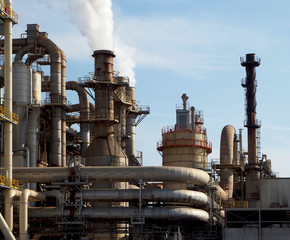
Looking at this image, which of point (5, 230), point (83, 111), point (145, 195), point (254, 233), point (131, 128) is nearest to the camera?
point (5, 230)

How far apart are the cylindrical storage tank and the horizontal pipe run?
24.2 feet

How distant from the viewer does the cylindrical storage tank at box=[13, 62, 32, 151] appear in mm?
53438

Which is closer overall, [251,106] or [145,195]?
[145,195]

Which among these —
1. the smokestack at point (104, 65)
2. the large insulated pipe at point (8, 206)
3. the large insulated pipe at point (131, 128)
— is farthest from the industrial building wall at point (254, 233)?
the large insulated pipe at point (131, 128)

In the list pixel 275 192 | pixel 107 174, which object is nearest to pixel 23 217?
pixel 107 174

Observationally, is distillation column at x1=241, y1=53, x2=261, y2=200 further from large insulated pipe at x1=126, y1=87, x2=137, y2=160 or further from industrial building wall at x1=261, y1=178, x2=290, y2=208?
industrial building wall at x1=261, y1=178, x2=290, y2=208

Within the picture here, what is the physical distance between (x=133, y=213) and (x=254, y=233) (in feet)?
28.3

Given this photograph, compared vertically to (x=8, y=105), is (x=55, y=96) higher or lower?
higher

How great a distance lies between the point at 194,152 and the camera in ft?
201

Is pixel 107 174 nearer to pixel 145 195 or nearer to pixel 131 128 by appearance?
pixel 145 195

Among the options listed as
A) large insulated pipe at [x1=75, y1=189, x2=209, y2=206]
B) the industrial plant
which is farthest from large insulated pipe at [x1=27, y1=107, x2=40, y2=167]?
large insulated pipe at [x1=75, y1=189, x2=209, y2=206]

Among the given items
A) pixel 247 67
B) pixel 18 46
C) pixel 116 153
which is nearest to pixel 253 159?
pixel 247 67

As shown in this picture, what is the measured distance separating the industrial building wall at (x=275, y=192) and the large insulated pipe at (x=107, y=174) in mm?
7755

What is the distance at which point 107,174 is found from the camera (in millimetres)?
48219
